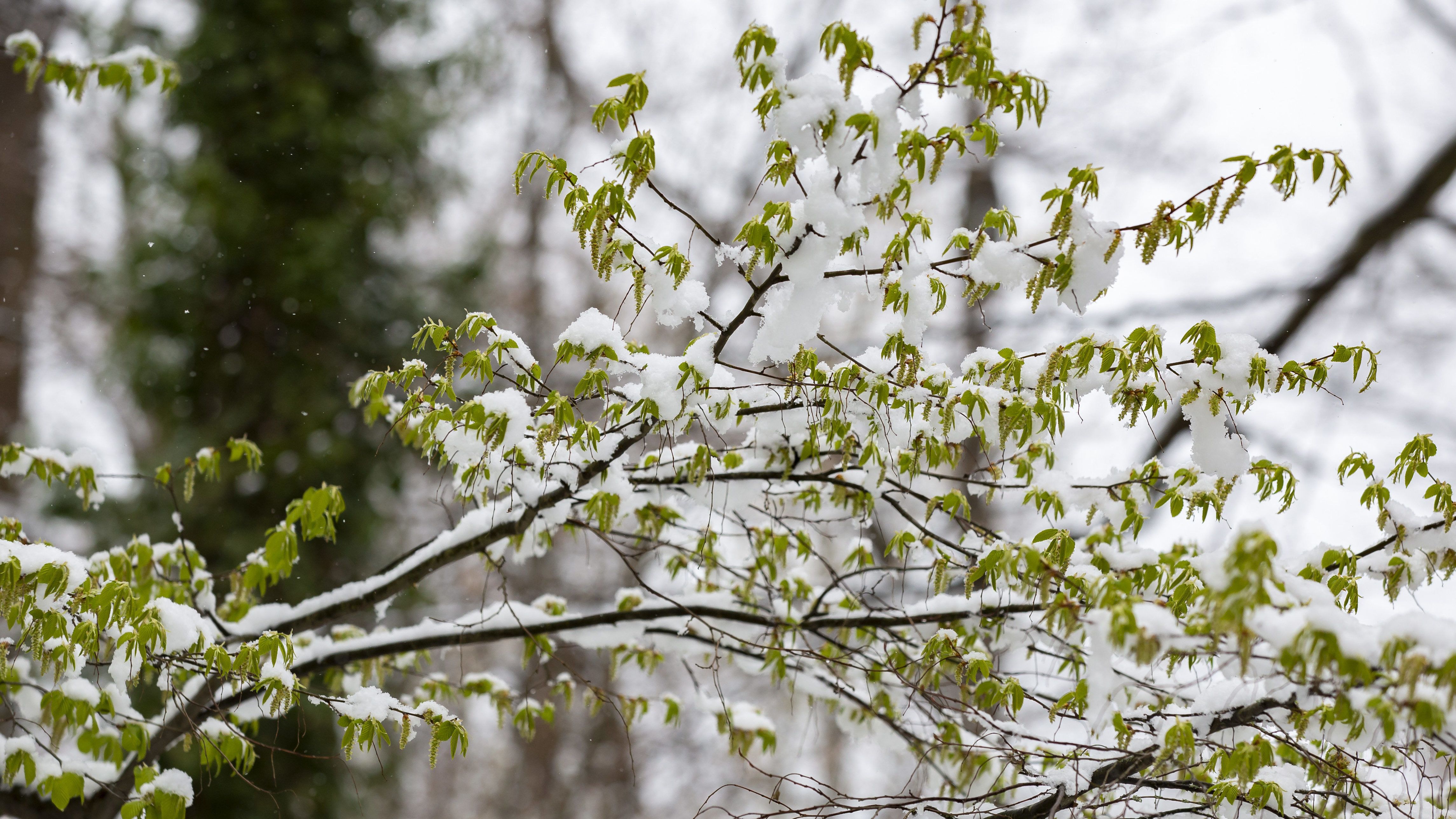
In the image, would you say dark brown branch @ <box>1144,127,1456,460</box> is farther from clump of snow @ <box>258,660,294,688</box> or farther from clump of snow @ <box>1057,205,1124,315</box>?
clump of snow @ <box>258,660,294,688</box>

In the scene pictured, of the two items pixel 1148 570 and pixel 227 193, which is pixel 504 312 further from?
pixel 1148 570

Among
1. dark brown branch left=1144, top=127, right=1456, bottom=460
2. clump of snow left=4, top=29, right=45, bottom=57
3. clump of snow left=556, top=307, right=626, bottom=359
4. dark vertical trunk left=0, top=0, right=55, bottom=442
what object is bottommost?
clump of snow left=556, top=307, right=626, bottom=359

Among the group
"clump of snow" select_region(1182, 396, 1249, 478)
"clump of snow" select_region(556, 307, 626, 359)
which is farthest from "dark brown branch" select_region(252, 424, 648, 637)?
"clump of snow" select_region(1182, 396, 1249, 478)

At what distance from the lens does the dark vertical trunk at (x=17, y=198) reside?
9.25 metres

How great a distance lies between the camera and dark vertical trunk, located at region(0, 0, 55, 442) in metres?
9.25

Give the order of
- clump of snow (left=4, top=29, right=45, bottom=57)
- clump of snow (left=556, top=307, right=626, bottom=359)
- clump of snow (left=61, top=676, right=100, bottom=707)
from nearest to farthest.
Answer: clump of snow (left=556, top=307, right=626, bottom=359) → clump of snow (left=61, top=676, right=100, bottom=707) → clump of snow (left=4, top=29, right=45, bottom=57)

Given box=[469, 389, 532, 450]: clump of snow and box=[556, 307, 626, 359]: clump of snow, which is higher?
box=[556, 307, 626, 359]: clump of snow

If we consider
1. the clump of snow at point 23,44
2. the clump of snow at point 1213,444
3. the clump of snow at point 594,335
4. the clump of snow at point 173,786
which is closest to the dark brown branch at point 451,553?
the clump of snow at point 594,335

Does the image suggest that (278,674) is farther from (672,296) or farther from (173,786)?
(672,296)

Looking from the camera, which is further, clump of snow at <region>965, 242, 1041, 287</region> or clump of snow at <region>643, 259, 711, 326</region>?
clump of snow at <region>643, 259, 711, 326</region>

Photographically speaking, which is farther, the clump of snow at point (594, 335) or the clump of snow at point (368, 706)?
the clump of snow at point (368, 706)

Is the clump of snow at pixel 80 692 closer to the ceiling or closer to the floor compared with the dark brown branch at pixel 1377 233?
closer to the floor

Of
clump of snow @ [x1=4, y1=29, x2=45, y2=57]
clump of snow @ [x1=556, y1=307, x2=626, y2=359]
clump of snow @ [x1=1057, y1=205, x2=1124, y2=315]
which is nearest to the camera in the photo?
clump of snow @ [x1=1057, y1=205, x2=1124, y2=315]

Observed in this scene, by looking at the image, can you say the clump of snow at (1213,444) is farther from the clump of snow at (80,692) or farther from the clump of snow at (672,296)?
the clump of snow at (80,692)
